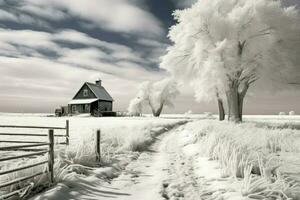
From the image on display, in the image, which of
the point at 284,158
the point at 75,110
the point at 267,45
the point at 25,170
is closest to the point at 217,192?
the point at 25,170

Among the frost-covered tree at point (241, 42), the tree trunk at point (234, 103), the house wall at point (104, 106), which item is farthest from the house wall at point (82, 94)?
the tree trunk at point (234, 103)

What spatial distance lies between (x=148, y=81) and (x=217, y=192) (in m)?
67.2

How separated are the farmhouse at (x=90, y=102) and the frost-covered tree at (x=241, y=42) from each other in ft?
115

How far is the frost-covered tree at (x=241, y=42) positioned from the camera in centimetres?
2095

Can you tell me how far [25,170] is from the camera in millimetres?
6426

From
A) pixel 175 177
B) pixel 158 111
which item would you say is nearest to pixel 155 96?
pixel 158 111

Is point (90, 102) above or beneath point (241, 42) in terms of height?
beneath

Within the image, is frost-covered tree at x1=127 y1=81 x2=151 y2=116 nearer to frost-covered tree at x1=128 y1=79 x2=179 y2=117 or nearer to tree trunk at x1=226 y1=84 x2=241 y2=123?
frost-covered tree at x1=128 y1=79 x2=179 y2=117

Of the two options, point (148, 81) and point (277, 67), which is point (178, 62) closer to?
point (277, 67)

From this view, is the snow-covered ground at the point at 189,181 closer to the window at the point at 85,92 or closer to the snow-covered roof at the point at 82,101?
the snow-covered roof at the point at 82,101

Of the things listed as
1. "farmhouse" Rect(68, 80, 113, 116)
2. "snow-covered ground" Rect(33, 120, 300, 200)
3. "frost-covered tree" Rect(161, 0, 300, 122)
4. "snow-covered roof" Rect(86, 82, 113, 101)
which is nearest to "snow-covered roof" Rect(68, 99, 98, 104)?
"farmhouse" Rect(68, 80, 113, 116)

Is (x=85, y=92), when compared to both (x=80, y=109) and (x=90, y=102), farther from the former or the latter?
(x=90, y=102)

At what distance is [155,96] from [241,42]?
46.8 meters

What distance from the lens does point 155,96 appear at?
225ft
